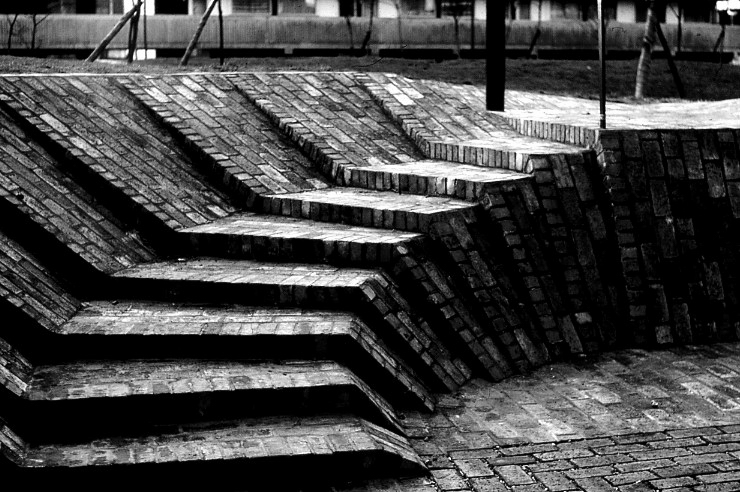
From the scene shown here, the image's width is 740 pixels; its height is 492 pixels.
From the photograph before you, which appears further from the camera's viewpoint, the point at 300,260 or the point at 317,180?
the point at 317,180

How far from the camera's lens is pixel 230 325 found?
23.6ft

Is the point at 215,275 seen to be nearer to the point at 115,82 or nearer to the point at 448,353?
the point at 448,353

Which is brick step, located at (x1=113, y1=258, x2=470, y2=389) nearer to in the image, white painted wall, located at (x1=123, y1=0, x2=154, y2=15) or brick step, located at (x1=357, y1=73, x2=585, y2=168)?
brick step, located at (x1=357, y1=73, x2=585, y2=168)

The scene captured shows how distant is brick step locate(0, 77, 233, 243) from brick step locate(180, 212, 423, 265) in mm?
304

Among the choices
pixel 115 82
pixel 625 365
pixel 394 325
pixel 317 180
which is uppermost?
pixel 115 82

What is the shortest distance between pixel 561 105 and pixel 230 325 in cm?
702

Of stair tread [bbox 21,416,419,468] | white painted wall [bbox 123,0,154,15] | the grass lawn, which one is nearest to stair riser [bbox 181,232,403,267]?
stair tread [bbox 21,416,419,468]

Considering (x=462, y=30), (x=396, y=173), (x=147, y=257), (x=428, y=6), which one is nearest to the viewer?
(x=147, y=257)

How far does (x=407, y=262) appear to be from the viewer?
25.6ft

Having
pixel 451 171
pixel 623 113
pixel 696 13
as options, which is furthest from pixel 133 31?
pixel 696 13

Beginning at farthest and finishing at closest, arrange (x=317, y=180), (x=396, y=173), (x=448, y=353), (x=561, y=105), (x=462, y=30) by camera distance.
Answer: (x=462, y=30) → (x=561, y=105) → (x=317, y=180) → (x=396, y=173) → (x=448, y=353)

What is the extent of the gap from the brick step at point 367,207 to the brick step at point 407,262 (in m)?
0.13

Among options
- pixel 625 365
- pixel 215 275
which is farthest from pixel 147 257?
pixel 625 365

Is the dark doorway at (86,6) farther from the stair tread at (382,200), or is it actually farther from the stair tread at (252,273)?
the stair tread at (252,273)
